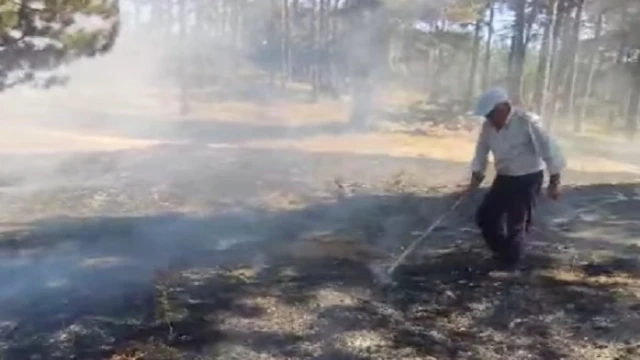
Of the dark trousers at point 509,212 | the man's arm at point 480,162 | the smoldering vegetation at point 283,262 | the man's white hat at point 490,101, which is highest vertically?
the man's white hat at point 490,101

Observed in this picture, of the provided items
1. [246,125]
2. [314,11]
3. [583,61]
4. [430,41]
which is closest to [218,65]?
[314,11]

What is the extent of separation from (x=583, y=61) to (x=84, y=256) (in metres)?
44.2

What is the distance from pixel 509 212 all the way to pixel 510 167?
0.36m

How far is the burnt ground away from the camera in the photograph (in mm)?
4871

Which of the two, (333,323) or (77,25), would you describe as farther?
(77,25)

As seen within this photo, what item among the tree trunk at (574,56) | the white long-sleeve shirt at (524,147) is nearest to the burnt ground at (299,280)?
the white long-sleeve shirt at (524,147)

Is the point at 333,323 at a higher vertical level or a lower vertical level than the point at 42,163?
higher

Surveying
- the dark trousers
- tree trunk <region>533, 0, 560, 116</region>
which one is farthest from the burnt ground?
tree trunk <region>533, 0, 560, 116</region>

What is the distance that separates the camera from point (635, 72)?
32.3 meters

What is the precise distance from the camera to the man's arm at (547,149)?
20.2ft

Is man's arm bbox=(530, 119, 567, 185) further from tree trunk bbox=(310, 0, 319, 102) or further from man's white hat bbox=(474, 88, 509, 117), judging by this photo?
tree trunk bbox=(310, 0, 319, 102)

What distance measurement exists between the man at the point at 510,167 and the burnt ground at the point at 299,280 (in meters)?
0.33

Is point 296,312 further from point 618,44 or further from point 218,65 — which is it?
point 218,65

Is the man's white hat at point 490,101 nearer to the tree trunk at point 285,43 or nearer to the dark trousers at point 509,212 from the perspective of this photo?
the dark trousers at point 509,212
